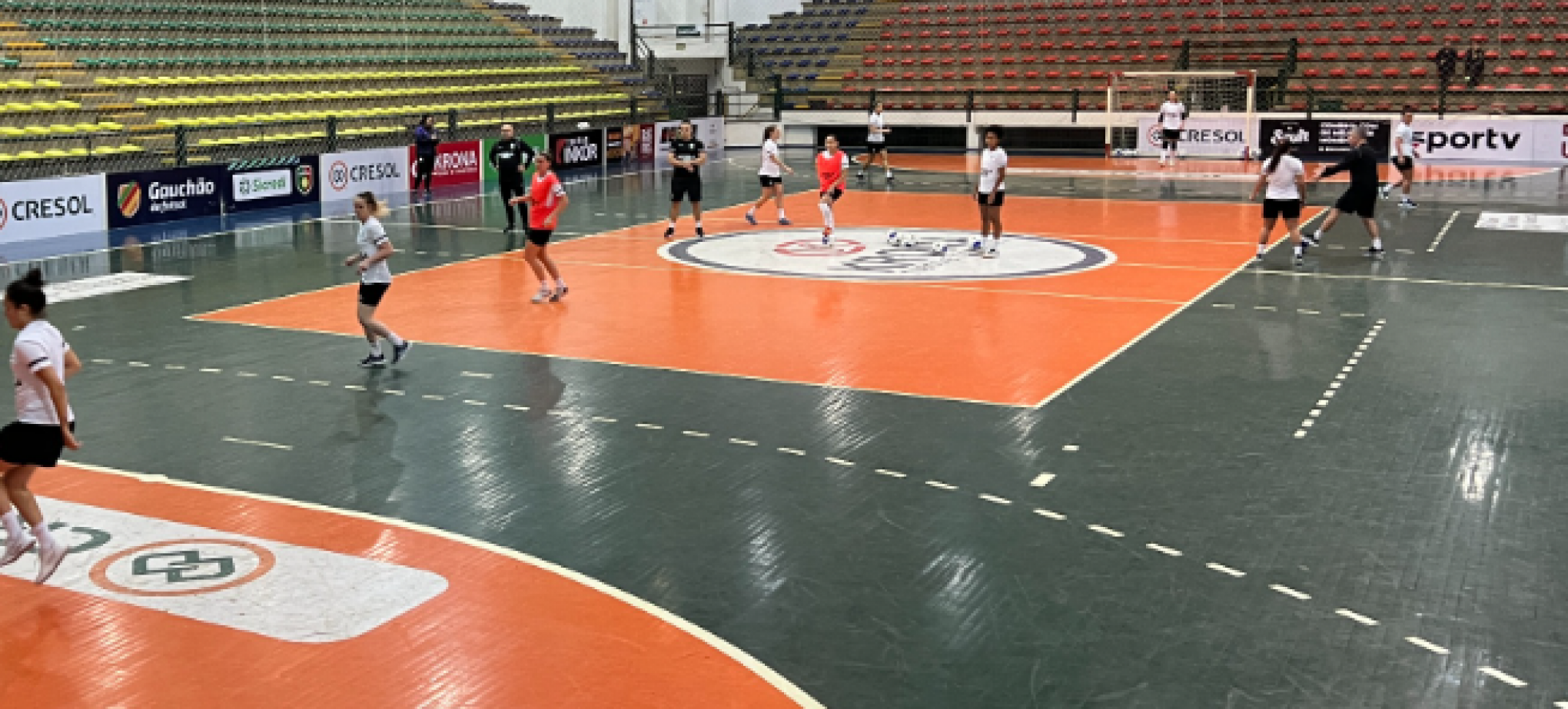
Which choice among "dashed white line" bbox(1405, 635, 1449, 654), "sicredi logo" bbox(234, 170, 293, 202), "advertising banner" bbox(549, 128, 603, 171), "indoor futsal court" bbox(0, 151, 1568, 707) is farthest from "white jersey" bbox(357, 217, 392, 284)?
"advertising banner" bbox(549, 128, 603, 171)

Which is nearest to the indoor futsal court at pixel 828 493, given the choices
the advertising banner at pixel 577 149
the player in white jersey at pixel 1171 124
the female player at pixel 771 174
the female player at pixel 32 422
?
the female player at pixel 32 422

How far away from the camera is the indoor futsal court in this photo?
23.0 ft

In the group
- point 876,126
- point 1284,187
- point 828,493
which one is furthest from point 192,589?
point 876,126

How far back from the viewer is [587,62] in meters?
46.4

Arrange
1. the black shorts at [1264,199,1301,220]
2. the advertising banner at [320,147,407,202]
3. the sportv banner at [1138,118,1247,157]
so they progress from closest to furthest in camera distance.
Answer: the black shorts at [1264,199,1301,220]
the advertising banner at [320,147,407,202]
the sportv banner at [1138,118,1247,157]

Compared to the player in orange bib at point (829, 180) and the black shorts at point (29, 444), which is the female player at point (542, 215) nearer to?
the player in orange bib at point (829, 180)

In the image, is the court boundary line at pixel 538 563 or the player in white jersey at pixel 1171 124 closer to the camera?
the court boundary line at pixel 538 563

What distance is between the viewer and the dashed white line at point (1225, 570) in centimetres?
825

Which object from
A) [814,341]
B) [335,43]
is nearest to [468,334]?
[814,341]

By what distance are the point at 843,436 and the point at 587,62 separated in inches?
1461

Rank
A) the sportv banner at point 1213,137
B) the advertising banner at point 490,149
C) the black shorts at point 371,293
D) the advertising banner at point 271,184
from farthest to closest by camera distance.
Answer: the sportv banner at point 1213,137, the advertising banner at point 490,149, the advertising banner at point 271,184, the black shorts at point 371,293

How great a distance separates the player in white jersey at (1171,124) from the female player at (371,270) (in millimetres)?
28342

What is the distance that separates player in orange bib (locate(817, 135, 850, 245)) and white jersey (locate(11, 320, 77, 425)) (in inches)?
614

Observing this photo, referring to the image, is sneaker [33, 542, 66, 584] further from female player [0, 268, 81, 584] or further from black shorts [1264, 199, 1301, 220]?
black shorts [1264, 199, 1301, 220]
